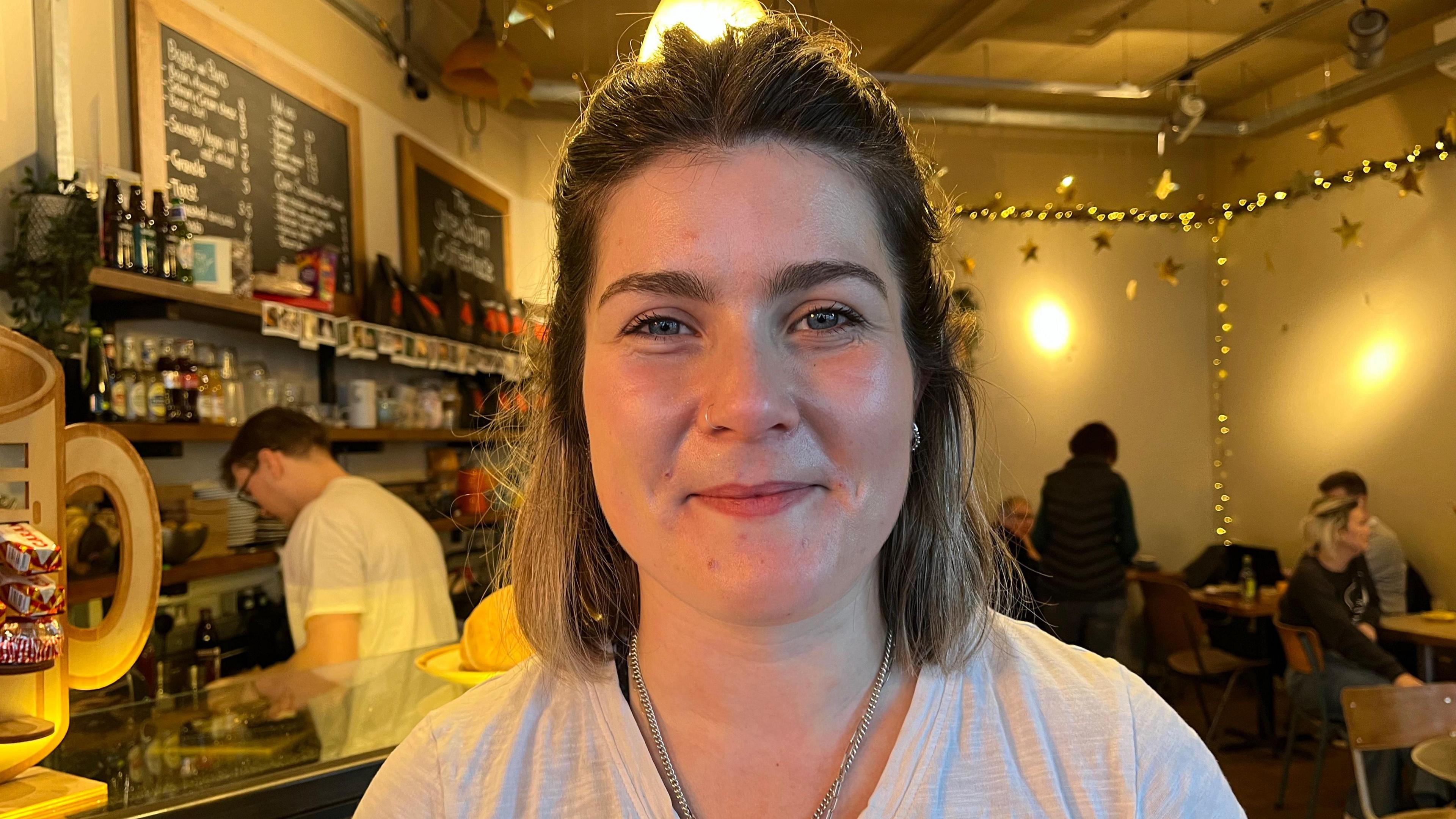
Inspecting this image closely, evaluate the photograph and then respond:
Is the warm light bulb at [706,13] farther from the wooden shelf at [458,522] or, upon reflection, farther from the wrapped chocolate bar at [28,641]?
the wooden shelf at [458,522]

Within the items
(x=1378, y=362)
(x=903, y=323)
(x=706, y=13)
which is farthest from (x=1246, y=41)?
(x=903, y=323)

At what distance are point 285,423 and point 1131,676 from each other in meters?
2.62

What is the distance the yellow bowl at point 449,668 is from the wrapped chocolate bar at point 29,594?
654mm

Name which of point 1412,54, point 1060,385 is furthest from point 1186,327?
point 1412,54

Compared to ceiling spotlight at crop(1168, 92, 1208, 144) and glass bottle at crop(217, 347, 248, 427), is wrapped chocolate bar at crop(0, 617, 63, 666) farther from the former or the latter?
ceiling spotlight at crop(1168, 92, 1208, 144)

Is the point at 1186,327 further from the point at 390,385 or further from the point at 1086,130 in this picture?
the point at 390,385

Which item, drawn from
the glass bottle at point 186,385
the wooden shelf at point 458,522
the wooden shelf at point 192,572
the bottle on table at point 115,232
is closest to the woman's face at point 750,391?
the wooden shelf at point 192,572

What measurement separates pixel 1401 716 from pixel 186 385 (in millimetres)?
3674

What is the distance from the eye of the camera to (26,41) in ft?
8.34

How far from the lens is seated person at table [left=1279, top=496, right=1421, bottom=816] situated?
4539mm

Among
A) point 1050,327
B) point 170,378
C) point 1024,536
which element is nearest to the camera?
point 170,378

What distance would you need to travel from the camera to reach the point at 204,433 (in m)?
2.98

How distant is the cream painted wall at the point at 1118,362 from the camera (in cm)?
749

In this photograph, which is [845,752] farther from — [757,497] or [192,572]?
[192,572]
